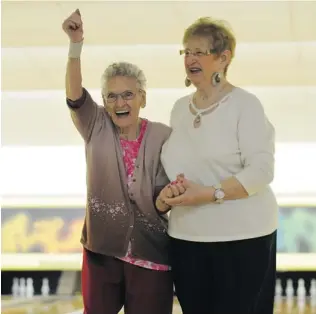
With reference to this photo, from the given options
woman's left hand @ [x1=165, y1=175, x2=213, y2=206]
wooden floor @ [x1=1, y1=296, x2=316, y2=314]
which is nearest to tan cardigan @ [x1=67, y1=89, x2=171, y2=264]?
woman's left hand @ [x1=165, y1=175, x2=213, y2=206]

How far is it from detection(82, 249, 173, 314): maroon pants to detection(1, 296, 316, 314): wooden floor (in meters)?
0.97

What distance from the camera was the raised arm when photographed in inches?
48.6

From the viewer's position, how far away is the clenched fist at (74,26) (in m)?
1.22

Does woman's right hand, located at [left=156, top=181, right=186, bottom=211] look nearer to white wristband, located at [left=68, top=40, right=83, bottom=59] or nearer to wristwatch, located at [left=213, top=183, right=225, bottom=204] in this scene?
wristwatch, located at [left=213, top=183, right=225, bottom=204]

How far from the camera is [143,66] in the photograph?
230 centimetres

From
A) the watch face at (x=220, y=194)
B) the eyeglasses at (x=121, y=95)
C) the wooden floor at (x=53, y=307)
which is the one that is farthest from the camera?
the wooden floor at (x=53, y=307)

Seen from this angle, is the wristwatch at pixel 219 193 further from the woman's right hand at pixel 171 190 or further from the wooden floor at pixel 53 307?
the wooden floor at pixel 53 307

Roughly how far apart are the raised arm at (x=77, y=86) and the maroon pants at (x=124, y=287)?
32 cm

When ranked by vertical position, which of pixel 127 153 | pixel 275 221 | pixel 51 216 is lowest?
pixel 51 216

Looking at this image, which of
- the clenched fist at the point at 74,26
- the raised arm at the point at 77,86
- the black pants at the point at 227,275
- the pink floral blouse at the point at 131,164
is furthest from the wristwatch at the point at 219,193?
the clenched fist at the point at 74,26

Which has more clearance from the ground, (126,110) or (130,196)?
(126,110)

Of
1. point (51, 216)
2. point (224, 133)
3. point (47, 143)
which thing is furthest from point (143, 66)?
point (224, 133)

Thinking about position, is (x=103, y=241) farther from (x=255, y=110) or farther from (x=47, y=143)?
(x=47, y=143)

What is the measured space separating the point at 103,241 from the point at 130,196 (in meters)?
0.13
